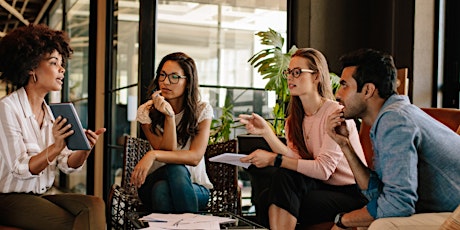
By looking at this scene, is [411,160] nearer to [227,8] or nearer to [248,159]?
[248,159]

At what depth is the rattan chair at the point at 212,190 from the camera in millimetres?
2916

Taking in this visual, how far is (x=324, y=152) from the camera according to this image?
8.86ft

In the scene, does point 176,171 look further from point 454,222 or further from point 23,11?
point 23,11

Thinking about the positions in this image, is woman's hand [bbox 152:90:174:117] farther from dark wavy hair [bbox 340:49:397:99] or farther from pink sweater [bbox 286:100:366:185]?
dark wavy hair [bbox 340:49:397:99]

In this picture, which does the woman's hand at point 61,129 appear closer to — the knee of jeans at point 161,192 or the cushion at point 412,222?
the knee of jeans at point 161,192

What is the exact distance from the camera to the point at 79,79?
23.4ft

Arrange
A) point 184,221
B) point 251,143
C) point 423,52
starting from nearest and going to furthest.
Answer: point 184,221
point 423,52
point 251,143

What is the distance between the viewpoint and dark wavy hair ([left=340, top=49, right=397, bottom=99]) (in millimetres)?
2287

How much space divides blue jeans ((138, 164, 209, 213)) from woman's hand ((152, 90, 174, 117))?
0.30 metres

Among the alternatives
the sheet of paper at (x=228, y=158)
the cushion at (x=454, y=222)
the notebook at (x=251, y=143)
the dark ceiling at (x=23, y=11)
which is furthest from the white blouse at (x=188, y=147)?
the dark ceiling at (x=23, y=11)

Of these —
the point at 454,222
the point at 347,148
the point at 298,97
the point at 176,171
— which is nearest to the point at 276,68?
the point at 298,97

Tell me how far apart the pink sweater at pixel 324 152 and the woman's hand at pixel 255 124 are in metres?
0.17

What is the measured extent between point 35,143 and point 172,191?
0.64 m

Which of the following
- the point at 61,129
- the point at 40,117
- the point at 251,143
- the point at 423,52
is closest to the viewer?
the point at 61,129
